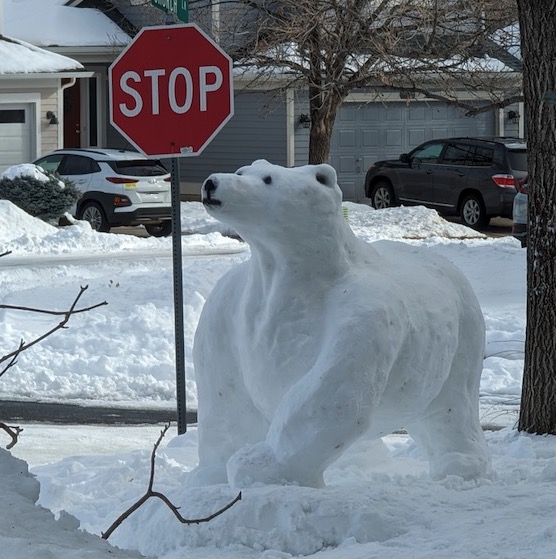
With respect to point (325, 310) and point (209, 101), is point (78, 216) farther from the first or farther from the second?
point (325, 310)

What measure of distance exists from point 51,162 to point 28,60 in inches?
132

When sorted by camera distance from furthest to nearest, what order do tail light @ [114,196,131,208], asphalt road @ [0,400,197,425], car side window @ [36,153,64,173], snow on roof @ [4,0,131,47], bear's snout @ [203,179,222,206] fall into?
snow on roof @ [4,0,131,47], car side window @ [36,153,64,173], tail light @ [114,196,131,208], asphalt road @ [0,400,197,425], bear's snout @ [203,179,222,206]

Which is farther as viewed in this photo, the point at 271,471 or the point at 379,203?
the point at 379,203

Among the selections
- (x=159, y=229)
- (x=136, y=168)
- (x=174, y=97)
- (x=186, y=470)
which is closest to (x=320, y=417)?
(x=186, y=470)

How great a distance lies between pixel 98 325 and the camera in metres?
13.1

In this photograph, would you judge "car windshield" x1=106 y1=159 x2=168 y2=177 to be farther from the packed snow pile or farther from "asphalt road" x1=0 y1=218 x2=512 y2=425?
the packed snow pile

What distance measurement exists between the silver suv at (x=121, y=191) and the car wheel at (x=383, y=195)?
546 centimetres

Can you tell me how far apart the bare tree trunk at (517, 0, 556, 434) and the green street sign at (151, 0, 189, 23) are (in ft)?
6.71

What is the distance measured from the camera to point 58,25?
106 ft

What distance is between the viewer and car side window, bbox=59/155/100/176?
2550 centimetres

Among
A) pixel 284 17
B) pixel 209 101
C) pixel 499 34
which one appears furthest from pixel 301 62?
pixel 209 101

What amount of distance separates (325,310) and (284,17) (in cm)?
2076

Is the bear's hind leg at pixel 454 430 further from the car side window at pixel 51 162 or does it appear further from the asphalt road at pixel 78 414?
the car side window at pixel 51 162

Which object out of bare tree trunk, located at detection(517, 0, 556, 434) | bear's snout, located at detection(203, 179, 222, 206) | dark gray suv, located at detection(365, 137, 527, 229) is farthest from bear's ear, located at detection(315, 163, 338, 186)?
dark gray suv, located at detection(365, 137, 527, 229)
